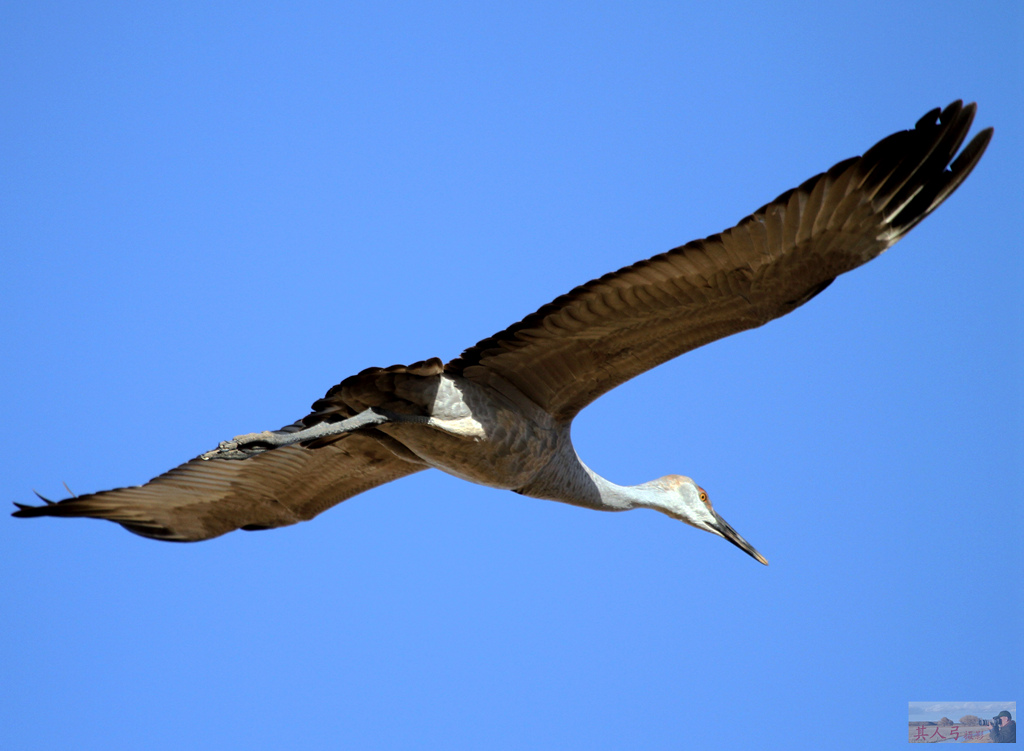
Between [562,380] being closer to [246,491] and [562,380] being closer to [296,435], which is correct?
[296,435]

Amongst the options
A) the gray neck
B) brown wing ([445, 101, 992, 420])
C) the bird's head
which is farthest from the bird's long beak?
brown wing ([445, 101, 992, 420])

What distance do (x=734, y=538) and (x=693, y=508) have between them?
20.4 inches

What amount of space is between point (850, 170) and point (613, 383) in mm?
2582

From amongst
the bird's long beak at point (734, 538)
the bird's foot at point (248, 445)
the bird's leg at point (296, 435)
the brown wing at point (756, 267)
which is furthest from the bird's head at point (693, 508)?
the bird's foot at point (248, 445)

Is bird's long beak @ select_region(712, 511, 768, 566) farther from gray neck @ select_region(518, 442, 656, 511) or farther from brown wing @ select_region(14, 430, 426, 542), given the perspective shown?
brown wing @ select_region(14, 430, 426, 542)

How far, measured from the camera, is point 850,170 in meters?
7.01

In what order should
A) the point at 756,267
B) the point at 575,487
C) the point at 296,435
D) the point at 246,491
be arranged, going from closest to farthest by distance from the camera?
the point at 756,267, the point at 296,435, the point at 575,487, the point at 246,491

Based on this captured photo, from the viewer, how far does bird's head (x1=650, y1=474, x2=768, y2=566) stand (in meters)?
10.3

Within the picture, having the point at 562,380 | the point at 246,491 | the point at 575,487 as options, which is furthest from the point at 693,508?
the point at 246,491

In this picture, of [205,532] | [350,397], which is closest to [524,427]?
[350,397]

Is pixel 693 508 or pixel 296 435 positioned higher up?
pixel 693 508

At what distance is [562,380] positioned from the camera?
8.73 meters

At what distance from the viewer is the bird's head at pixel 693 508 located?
10.3 meters

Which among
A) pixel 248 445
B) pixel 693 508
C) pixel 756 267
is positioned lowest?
pixel 248 445
